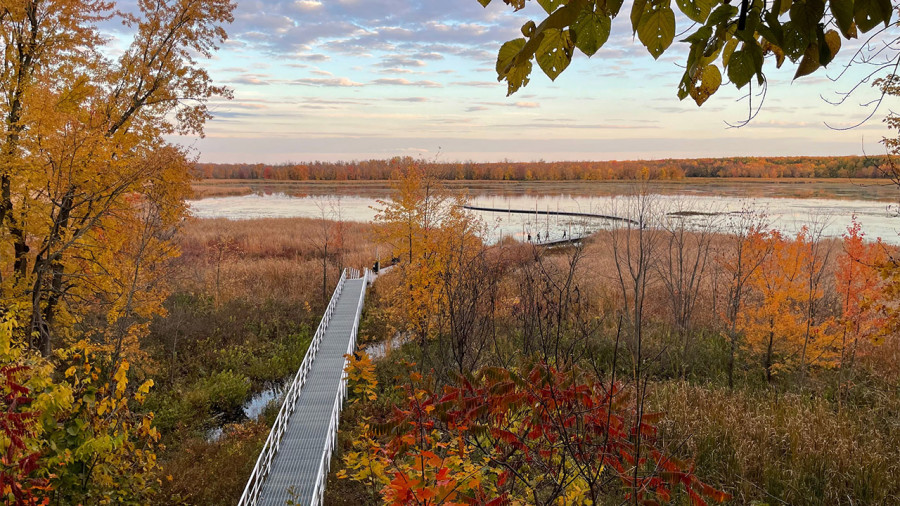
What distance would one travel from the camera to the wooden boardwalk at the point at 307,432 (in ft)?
30.9

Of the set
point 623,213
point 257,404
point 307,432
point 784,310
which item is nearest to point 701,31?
point 307,432

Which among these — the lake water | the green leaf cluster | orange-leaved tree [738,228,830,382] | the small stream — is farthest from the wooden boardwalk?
the lake water

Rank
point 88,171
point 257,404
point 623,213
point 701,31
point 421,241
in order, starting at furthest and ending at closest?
point 623,213 → point 421,241 → point 257,404 → point 88,171 → point 701,31

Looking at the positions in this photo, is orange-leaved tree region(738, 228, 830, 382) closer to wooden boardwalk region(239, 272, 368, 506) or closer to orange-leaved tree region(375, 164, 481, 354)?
orange-leaved tree region(375, 164, 481, 354)

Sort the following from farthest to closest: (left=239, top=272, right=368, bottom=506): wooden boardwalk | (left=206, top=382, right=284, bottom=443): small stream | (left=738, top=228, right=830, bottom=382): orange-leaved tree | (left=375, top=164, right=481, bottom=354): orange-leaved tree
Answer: (left=375, top=164, right=481, bottom=354): orange-leaved tree
(left=206, top=382, right=284, bottom=443): small stream
(left=738, top=228, right=830, bottom=382): orange-leaved tree
(left=239, top=272, right=368, bottom=506): wooden boardwalk

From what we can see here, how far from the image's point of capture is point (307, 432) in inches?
460

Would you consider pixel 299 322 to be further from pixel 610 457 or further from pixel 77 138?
pixel 610 457

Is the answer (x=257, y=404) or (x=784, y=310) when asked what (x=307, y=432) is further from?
(x=784, y=310)

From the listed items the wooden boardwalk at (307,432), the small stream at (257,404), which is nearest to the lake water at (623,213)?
the wooden boardwalk at (307,432)

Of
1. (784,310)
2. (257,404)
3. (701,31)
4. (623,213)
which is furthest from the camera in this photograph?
(623,213)

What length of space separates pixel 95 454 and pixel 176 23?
42.5 feet

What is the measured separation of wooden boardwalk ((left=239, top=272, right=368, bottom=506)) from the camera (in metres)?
9.43

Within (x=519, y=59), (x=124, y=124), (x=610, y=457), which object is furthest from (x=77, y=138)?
(x=519, y=59)

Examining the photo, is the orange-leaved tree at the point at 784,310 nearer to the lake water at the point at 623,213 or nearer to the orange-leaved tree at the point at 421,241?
the orange-leaved tree at the point at 421,241
